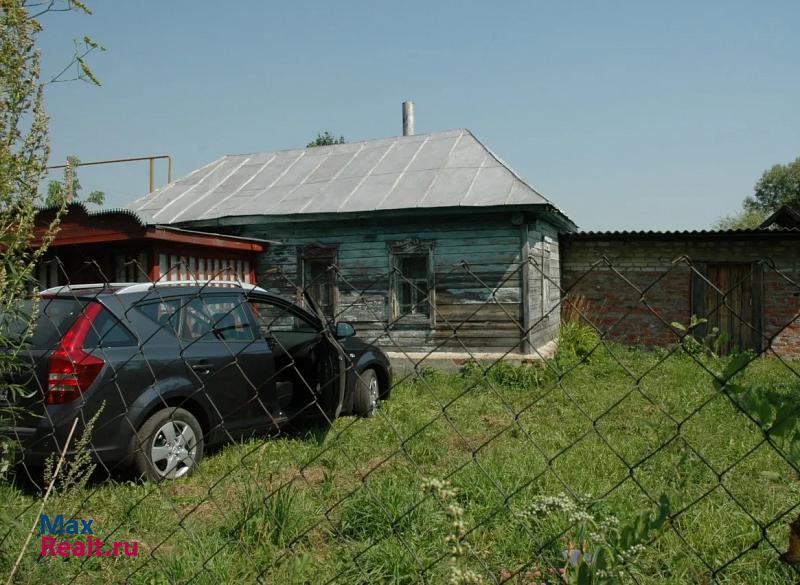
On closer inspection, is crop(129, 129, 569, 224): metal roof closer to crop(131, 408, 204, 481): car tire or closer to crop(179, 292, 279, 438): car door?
crop(179, 292, 279, 438): car door

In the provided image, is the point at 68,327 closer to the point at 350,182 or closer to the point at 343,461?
the point at 343,461

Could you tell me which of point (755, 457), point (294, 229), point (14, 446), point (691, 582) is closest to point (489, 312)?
point (294, 229)

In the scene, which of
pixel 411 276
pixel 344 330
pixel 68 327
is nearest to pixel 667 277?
pixel 411 276

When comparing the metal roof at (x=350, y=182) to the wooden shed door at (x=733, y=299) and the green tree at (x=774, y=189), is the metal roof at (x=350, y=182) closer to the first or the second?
the wooden shed door at (x=733, y=299)

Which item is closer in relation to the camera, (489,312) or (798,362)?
(489,312)

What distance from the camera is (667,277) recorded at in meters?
13.4

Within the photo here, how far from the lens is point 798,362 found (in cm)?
1252

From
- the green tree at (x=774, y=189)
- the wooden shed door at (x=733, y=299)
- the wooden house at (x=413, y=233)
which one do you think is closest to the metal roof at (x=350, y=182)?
the wooden house at (x=413, y=233)

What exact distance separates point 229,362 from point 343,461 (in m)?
1.25

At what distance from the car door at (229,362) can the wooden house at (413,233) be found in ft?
15.4

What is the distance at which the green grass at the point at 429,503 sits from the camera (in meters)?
2.28

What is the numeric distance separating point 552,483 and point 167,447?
2.93m

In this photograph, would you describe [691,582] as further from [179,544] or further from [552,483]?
[179,544]

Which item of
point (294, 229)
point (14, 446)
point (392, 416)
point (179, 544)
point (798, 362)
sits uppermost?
point (294, 229)
